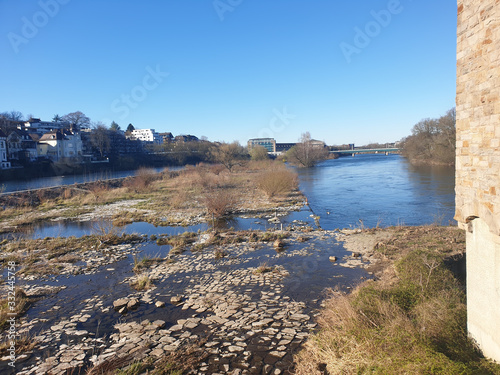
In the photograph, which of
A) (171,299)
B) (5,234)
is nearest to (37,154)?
(5,234)

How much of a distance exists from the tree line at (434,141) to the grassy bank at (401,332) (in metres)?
43.0

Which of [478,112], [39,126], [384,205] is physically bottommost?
[384,205]

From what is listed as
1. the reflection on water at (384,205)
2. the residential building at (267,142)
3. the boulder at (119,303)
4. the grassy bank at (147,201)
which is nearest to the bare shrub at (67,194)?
the grassy bank at (147,201)

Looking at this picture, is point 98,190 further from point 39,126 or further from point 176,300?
point 39,126

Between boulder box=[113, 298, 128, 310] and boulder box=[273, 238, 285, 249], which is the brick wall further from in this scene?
boulder box=[273, 238, 285, 249]

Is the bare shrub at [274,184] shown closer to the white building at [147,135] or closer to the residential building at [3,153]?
the residential building at [3,153]

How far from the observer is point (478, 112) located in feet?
12.0

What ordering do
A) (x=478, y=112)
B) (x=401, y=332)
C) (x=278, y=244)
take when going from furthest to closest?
1. (x=278, y=244)
2. (x=401, y=332)
3. (x=478, y=112)

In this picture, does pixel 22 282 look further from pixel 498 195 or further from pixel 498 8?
pixel 498 8

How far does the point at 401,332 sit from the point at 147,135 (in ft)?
401

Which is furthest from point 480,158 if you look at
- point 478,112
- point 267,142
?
point 267,142

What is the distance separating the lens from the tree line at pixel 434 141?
42656 millimetres

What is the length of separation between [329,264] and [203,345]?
481cm

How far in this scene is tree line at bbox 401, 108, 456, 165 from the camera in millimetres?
42656
